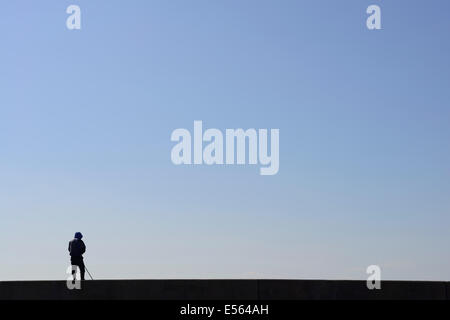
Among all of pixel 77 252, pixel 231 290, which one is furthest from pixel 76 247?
pixel 231 290

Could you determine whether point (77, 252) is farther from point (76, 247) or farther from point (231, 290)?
point (231, 290)

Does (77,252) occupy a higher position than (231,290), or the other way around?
(77,252)

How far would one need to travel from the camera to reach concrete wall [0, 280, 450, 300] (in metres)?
18.4

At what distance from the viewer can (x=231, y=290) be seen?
1856 cm

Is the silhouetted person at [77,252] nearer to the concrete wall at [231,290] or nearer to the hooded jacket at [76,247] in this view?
the hooded jacket at [76,247]

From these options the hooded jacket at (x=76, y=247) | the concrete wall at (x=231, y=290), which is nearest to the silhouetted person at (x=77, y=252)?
the hooded jacket at (x=76, y=247)

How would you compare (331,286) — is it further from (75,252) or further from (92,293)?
(75,252)

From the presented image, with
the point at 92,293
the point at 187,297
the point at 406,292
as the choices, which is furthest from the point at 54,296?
the point at 406,292

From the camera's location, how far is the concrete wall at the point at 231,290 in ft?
60.4

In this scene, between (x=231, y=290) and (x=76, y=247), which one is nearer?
(x=231, y=290)

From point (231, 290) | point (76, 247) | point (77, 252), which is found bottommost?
point (231, 290)

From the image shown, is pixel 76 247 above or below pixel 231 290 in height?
above
